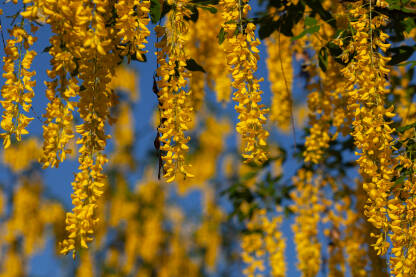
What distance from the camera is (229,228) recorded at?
26.9ft

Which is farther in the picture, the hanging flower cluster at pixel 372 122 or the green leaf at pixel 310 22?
the green leaf at pixel 310 22

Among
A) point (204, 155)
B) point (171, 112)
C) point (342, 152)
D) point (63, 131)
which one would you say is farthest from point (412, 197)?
point (204, 155)

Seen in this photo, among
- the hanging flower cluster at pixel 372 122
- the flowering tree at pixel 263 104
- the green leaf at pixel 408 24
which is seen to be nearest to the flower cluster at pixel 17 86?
the flowering tree at pixel 263 104

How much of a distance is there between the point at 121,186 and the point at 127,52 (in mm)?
6595

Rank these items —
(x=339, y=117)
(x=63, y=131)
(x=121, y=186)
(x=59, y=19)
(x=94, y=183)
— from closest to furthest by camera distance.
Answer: (x=59, y=19) < (x=63, y=131) < (x=94, y=183) < (x=339, y=117) < (x=121, y=186)

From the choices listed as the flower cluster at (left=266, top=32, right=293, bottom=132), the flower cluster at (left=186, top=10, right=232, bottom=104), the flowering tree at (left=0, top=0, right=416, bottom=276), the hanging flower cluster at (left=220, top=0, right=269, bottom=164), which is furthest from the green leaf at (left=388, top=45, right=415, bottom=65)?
the flower cluster at (left=186, top=10, right=232, bottom=104)

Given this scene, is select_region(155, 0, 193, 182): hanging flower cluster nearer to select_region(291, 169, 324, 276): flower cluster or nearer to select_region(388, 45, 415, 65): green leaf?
select_region(388, 45, 415, 65): green leaf

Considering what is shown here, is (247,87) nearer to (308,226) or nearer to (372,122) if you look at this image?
(372,122)

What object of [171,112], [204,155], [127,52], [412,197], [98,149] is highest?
[204,155]

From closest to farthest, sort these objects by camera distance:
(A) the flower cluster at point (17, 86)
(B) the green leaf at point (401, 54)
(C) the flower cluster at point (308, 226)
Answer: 1. (A) the flower cluster at point (17, 86)
2. (B) the green leaf at point (401, 54)
3. (C) the flower cluster at point (308, 226)

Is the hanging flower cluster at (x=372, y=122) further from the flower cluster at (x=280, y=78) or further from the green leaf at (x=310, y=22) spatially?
the flower cluster at (x=280, y=78)

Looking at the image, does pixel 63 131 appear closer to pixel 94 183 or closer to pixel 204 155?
pixel 94 183

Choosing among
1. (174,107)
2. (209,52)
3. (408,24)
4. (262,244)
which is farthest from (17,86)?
(262,244)

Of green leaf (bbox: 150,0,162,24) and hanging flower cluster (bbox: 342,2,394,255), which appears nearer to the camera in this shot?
hanging flower cluster (bbox: 342,2,394,255)
